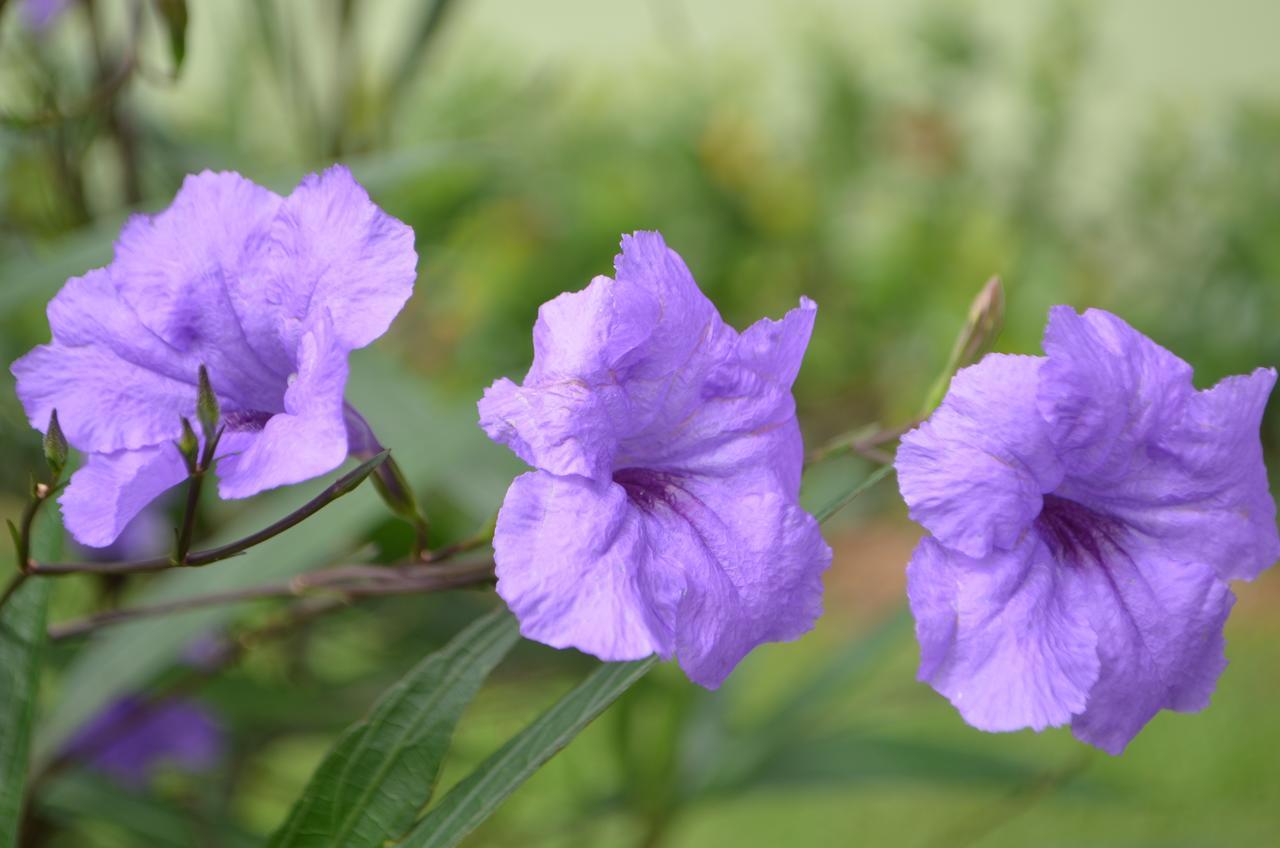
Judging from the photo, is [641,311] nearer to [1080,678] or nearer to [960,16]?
[1080,678]

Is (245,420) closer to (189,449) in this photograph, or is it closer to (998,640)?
(189,449)

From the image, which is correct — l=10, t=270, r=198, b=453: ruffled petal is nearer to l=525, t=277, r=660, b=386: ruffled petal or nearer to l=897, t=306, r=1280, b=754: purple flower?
l=525, t=277, r=660, b=386: ruffled petal

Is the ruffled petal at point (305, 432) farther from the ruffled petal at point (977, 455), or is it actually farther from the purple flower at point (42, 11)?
the purple flower at point (42, 11)

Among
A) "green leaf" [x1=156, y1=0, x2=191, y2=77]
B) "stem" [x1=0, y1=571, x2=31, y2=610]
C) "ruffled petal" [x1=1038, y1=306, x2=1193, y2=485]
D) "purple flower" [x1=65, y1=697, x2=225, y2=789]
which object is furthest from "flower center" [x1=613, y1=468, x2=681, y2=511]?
"purple flower" [x1=65, y1=697, x2=225, y2=789]

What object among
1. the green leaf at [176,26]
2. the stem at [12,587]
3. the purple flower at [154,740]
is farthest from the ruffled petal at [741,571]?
the purple flower at [154,740]

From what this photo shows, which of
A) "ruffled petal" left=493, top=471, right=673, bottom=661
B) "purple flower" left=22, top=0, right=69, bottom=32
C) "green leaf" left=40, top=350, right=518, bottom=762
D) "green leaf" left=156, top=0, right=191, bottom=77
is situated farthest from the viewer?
"purple flower" left=22, top=0, right=69, bottom=32

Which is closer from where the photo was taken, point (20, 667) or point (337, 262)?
point (337, 262)

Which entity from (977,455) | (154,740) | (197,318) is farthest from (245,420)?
(154,740)
